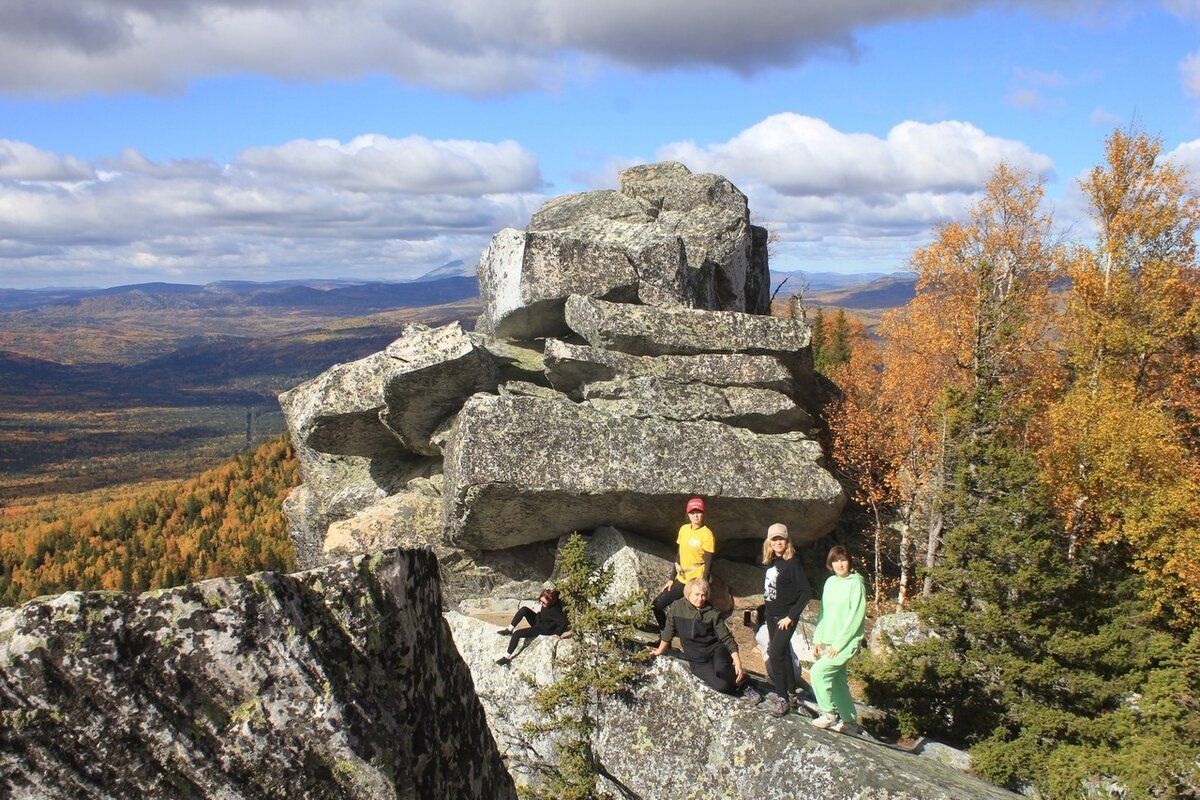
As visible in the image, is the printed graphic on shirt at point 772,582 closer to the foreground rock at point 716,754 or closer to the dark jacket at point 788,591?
the dark jacket at point 788,591

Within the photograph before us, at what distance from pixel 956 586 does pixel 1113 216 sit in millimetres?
27608

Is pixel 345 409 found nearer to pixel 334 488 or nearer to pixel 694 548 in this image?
pixel 334 488

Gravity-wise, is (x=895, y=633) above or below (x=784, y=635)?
below

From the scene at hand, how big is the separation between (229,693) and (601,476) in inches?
621

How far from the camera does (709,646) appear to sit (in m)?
12.5

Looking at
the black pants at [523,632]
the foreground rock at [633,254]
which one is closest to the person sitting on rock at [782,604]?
the black pants at [523,632]

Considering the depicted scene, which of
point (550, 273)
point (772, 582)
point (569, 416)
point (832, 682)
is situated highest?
point (550, 273)

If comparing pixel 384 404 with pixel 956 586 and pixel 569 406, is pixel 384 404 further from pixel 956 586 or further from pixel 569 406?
pixel 956 586

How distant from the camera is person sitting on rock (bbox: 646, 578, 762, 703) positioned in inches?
489

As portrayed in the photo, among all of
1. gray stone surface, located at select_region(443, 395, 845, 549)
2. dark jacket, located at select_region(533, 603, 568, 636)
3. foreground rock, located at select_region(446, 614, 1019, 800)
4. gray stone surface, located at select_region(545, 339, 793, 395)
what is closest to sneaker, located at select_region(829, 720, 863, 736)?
foreground rock, located at select_region(446, 614, 1019, 800)

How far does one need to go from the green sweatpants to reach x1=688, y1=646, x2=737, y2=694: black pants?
1.34 m

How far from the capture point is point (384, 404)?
77.1 feet

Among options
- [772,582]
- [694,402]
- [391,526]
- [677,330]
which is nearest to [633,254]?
[677,330]

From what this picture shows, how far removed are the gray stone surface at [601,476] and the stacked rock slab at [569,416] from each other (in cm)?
4
